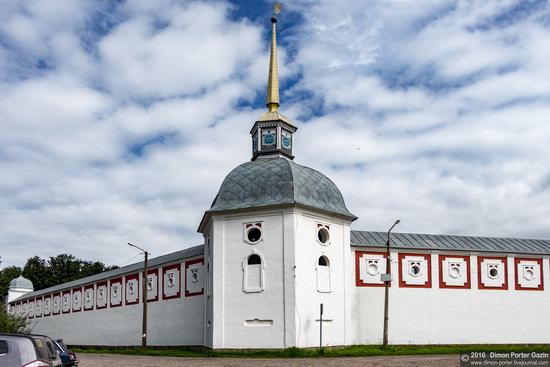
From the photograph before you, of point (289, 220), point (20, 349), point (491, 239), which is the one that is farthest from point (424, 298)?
point (20, 349)

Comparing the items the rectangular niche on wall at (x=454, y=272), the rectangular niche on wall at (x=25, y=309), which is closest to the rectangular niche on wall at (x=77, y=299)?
the rectangular niche on wall at (x=25, y=309)

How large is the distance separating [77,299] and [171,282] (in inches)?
629

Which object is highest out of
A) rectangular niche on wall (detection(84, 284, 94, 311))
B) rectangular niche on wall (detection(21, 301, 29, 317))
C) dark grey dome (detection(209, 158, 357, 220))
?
dark grey dome (detection(209, 158, 357, 220))

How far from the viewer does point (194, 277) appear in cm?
3597

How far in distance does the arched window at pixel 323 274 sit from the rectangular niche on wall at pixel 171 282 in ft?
34.9

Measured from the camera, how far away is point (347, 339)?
1193 inches

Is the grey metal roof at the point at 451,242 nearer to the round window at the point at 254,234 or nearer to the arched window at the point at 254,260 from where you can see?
the round window at the point at 254,234

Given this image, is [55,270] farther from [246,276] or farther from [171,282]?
[246,276]

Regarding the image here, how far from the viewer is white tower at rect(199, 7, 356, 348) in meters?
28.4

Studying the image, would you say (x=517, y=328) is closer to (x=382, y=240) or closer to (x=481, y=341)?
(x=481, y=341)

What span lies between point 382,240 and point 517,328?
858 centimetres

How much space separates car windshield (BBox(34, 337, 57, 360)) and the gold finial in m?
25.7

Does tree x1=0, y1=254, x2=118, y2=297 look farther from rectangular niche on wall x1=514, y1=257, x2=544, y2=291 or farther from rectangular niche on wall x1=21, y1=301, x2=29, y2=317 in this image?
rectangular niche on wall x1=514, y1=257, x2=544, y2=291

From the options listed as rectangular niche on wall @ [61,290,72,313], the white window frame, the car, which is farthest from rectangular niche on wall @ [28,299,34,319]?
the car
